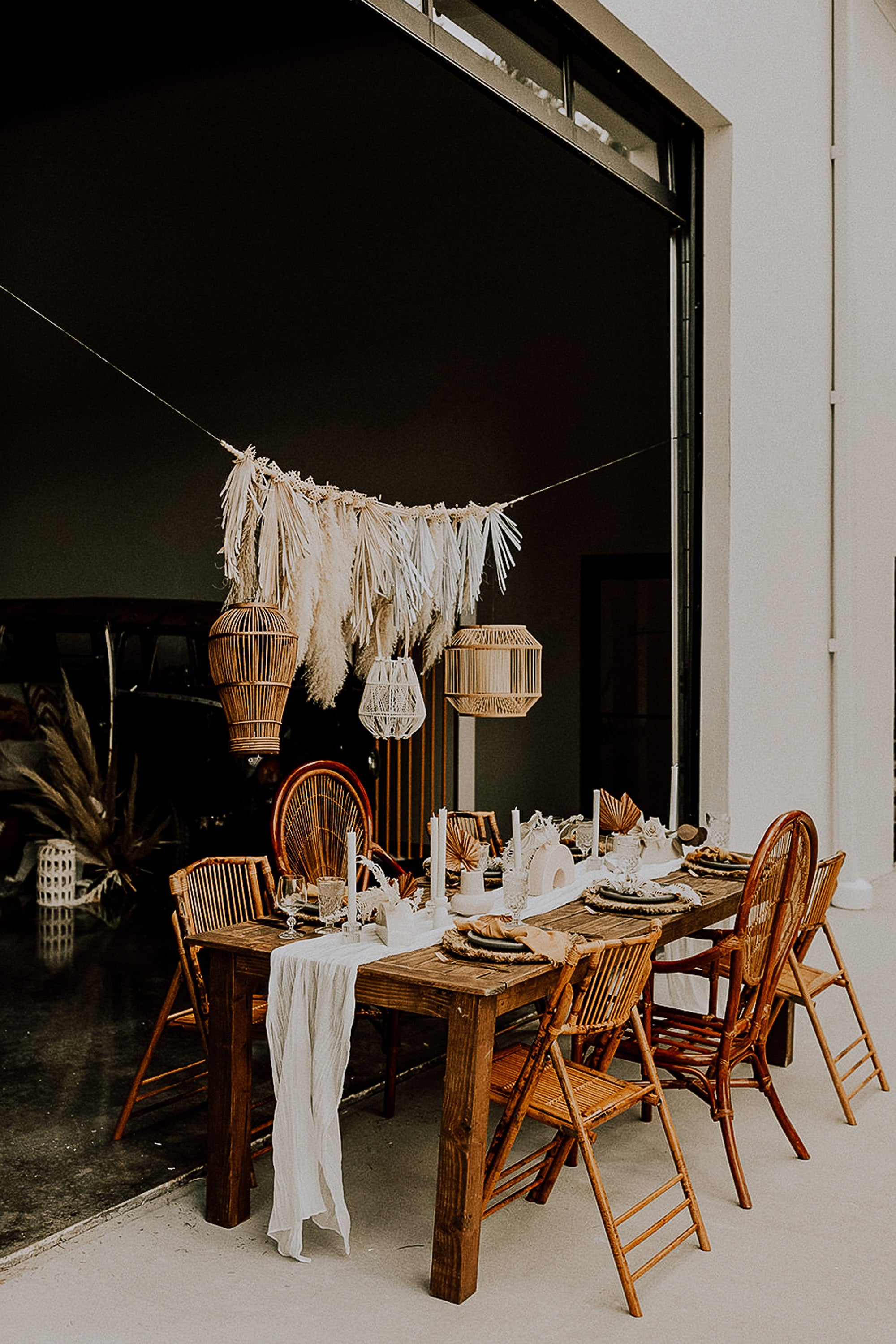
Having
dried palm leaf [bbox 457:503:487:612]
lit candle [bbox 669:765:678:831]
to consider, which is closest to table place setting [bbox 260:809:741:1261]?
dried palm leaf [bbox 457:503:487:612]

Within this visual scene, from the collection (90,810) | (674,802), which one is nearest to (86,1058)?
(674,802)

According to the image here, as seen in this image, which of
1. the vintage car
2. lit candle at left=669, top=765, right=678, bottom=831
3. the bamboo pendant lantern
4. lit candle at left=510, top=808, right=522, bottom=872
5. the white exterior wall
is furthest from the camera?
the vintage car

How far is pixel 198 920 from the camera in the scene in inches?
143

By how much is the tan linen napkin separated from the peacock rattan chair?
1.85ft

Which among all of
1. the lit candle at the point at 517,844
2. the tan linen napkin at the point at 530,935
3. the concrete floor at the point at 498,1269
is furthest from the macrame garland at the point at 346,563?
the concrete floor at the point at 498,1269

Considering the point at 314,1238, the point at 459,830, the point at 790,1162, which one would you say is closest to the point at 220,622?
the point at 459,830

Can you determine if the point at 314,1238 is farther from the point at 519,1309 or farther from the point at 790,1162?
the point at 790,1162

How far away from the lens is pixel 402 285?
27.4 feet

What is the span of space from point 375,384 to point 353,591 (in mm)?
4306

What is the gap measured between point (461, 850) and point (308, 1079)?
112 cm

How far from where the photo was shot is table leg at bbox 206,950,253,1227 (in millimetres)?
3061

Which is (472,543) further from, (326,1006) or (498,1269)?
(498,1269)

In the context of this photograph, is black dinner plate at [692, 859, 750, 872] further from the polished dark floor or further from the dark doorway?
the dark doorway

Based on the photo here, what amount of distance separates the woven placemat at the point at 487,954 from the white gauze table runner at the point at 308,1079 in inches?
6.9
